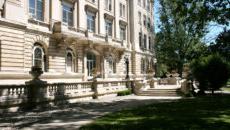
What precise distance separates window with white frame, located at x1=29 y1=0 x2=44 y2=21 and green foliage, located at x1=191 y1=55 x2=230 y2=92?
636 inches

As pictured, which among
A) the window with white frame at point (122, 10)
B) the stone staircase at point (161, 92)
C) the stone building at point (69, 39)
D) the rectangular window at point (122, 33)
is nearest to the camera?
the stone building at point (69, 39)

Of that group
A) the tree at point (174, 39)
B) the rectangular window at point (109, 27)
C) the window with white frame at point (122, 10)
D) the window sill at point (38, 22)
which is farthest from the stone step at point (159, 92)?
the tree at point (174, 39)

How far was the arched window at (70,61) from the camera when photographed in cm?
3159

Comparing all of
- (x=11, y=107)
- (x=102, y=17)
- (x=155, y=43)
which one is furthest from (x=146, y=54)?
(x=11, y=107)

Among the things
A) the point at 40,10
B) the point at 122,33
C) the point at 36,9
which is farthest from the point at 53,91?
the point at 122,33

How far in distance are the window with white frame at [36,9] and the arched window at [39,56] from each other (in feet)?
8.37

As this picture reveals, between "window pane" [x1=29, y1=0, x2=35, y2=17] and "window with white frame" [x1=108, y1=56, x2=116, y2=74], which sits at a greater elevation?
"window pane" [x1=29, y1=0, x2=35, y2=17]

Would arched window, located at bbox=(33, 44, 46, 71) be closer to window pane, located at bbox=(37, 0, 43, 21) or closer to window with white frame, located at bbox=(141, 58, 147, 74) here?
window pane, located at bbox=(37, 0, 43, 21)

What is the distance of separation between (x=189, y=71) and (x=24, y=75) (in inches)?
772

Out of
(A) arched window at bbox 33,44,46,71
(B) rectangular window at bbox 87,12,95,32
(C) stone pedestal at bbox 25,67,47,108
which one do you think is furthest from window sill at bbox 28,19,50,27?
(C) stone pedestal at bbox 25,67,47,108

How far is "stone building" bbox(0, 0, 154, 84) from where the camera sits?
23.8 metres

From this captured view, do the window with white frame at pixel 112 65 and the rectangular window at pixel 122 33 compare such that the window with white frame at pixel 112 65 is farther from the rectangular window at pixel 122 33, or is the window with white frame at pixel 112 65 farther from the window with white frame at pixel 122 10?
the window with white frame at pixel 122 10

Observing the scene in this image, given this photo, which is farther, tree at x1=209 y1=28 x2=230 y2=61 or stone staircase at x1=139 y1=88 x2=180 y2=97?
stone staircase at x1=139 y1=88 x2=180 y2=97

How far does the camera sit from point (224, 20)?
73.8 feet
